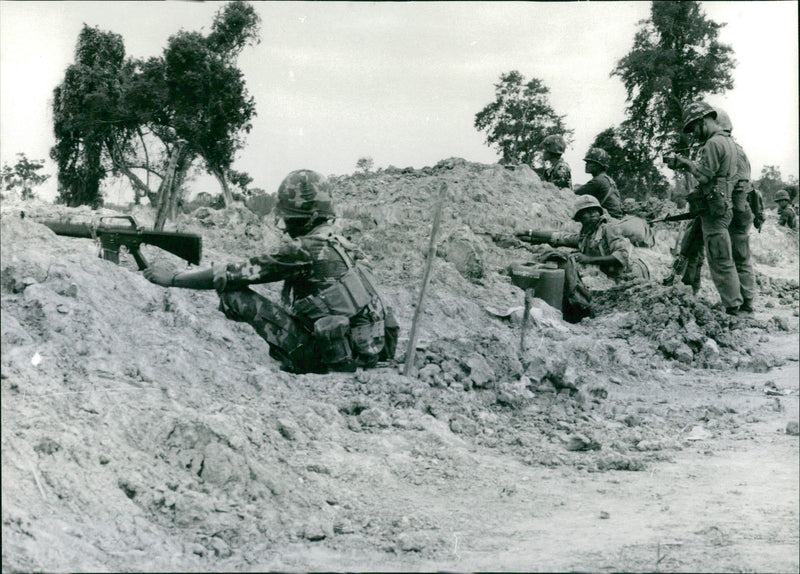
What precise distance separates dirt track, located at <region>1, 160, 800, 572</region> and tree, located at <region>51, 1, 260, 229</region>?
5.17 metres

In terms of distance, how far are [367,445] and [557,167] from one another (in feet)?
42.0

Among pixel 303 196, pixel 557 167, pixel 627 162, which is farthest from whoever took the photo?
pixel 627 162

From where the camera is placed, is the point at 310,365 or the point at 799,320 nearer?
the point at 310,365

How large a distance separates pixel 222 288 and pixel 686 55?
14.7 metres

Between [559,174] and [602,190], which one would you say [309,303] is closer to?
[602,190]

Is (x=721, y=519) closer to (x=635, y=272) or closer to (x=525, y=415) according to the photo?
(x=525, y=415)

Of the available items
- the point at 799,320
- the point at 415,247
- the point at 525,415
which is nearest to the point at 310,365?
the point at 525,415

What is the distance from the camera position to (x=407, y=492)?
4895mm

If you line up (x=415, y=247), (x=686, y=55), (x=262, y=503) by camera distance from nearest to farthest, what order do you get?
1. (x=262, y=503)
2. (x=415, y=247)
3. (x=686, y=55)

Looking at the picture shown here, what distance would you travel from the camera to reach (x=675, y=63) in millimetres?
18375

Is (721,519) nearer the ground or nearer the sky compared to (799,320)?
nearer the ground

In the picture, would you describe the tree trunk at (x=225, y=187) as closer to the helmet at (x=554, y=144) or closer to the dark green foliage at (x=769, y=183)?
the helmet at (x=554, y=144)

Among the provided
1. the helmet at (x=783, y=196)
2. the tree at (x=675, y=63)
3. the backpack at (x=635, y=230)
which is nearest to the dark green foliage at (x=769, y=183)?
the helmet at (x=783, y=196)

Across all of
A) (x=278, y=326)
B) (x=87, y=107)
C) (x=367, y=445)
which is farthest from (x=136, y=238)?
(x=87, y=107)
